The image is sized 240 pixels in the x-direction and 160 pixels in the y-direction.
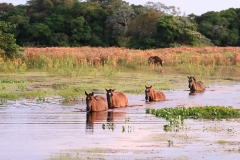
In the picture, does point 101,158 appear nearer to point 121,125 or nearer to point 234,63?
point 121,125

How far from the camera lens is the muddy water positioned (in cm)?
972

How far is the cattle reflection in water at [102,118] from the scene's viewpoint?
1337 centimetres

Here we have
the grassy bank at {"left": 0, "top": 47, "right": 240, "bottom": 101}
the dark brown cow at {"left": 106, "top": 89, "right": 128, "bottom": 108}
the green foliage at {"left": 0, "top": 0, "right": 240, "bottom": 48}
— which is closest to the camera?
the dark brown cow at {"left": 106, "top": 89, "right": 128, "bottom": 108}

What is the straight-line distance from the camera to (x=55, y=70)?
83.7ft

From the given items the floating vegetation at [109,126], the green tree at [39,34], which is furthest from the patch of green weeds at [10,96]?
the green tree at [39,34]

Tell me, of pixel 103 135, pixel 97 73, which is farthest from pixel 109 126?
pixel 97 73

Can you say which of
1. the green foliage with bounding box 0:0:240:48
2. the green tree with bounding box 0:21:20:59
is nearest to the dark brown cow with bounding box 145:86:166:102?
the green tree with bounding box 0:21:20:59

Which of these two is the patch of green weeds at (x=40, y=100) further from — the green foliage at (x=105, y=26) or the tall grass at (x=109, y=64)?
the green foliage at (x=105, y=26)

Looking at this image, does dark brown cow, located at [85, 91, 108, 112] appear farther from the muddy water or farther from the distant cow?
the distant cow

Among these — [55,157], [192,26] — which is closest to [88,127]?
[55,157]

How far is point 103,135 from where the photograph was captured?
38.3ft

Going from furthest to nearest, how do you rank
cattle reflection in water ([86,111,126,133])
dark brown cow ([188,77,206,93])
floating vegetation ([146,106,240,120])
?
dark brown cow ([188,77,206,93]) → floating vegetation ([146,106,240,120]) → cattle reflection in water ([86,111,126,133])

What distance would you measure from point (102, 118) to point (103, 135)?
9.66ft

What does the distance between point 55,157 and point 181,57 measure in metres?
25.5
